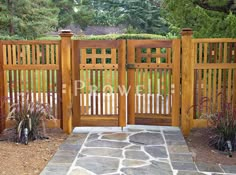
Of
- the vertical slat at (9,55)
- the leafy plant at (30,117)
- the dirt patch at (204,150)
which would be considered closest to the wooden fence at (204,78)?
the dirt patch at (204,150)

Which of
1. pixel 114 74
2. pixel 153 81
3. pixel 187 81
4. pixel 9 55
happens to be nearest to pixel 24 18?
pixel 9 55

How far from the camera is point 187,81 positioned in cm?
467

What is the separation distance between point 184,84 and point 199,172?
1658mm

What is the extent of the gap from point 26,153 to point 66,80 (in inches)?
50.6

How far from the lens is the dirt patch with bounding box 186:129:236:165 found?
12.1 feet

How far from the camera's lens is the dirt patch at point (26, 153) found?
336 cm

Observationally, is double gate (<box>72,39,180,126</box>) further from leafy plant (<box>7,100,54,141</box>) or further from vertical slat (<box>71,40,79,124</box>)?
leafy plant (<box>7,100,54,141</box>)

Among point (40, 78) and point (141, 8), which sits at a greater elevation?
point (141, 8)

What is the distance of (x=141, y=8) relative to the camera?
17.4 meters

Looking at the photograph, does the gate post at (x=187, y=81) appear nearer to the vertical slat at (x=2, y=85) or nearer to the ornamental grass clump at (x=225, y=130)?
the ornamental grass clump at (x=225, y=130)

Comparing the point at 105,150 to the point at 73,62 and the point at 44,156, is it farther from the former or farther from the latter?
the point at 73,62

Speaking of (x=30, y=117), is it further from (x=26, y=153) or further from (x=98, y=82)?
(x=98, y=82)

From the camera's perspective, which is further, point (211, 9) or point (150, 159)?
point (211, 9)

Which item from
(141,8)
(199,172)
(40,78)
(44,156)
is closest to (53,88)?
(40,78)
